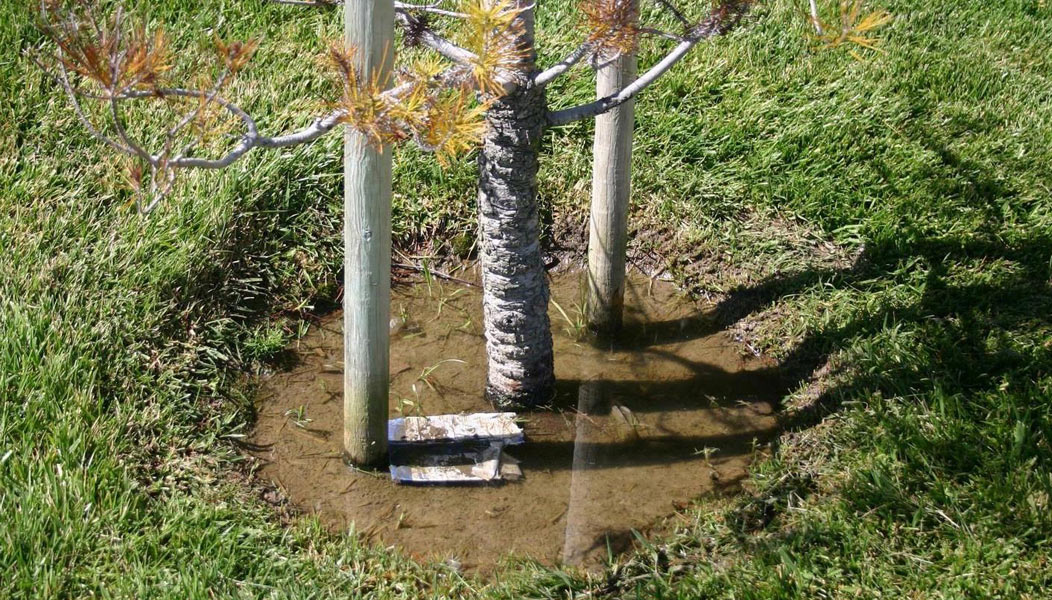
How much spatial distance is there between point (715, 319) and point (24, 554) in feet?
7.86

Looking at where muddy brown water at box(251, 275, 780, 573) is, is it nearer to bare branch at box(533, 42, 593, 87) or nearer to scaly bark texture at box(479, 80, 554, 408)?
scaly bark texture at box(479, 80, 554, 408)

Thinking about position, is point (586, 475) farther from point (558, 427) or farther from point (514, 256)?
point (514, 256)

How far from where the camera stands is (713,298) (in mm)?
3938

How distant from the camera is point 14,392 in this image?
299 cm

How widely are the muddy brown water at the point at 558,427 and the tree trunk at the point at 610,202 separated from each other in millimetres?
145

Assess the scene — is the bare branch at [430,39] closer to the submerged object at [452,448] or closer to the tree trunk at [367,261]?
the tree trunk at [367,261]

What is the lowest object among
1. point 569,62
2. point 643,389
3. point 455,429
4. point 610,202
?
point 455,429

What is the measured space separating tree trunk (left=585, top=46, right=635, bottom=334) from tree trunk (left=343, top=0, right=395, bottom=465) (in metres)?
1.02

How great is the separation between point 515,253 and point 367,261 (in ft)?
1.81

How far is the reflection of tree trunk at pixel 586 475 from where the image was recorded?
9.91 feet

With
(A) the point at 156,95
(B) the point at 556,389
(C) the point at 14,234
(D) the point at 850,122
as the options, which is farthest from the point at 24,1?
(D) the point at 850,122

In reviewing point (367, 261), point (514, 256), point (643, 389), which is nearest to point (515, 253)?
point (514, 256)

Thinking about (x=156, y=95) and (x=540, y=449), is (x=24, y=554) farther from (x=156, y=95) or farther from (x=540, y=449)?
(x=540, y=449)

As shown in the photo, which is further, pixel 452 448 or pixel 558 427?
pixel 558 427
